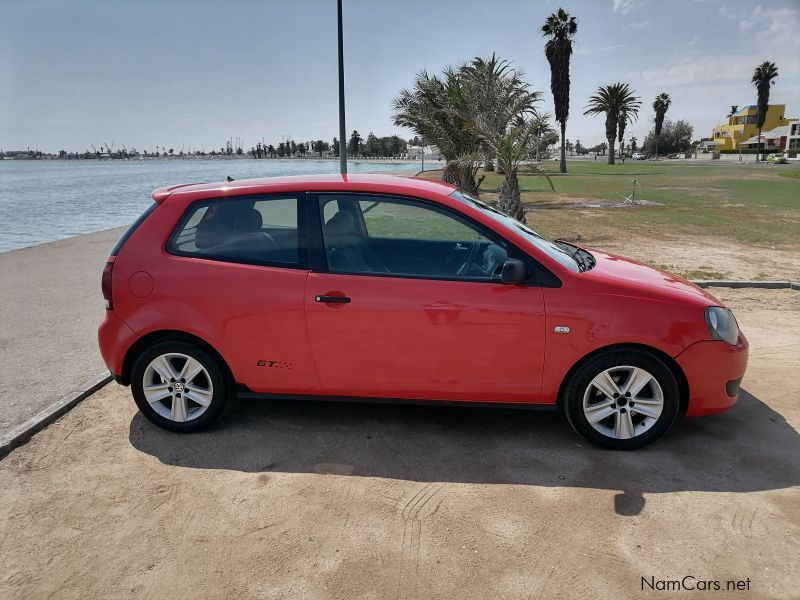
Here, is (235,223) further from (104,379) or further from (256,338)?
(104,379)

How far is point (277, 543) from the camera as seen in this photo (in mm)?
2869

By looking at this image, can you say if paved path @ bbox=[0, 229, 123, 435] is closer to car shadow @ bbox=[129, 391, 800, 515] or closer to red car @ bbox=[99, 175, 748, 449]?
car shadow @ bbox=[129, 391, 800, 515]

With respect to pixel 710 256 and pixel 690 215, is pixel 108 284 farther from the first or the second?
pixel 690 215

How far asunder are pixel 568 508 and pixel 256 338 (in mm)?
2185

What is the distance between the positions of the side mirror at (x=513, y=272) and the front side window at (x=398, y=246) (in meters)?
0.13

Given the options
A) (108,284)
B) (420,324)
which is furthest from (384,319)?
(108,284)

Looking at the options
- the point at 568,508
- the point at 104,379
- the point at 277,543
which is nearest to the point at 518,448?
the point at 568,508

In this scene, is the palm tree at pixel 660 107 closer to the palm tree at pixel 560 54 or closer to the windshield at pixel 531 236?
the palm tree at pixel 560 54

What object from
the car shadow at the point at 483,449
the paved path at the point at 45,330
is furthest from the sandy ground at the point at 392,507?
the paved path at the point at 45,330

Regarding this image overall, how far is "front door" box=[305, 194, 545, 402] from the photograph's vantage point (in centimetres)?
355

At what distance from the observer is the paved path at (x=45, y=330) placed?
4672mm

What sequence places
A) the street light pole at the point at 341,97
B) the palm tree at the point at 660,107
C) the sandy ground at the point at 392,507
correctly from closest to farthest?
the sandy ground at the point at 392,507 < the street light pole at the point at 341,97 < the palm tree at the point at 660,107

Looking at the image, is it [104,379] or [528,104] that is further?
[528,104]

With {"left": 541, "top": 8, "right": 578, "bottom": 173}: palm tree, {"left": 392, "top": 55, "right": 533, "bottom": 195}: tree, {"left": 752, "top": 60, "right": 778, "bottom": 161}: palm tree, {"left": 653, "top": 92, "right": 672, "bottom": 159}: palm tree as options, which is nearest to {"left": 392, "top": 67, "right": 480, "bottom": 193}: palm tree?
{"left": 392, "top": 55, "right": 533, "bottom": 195}: tree
